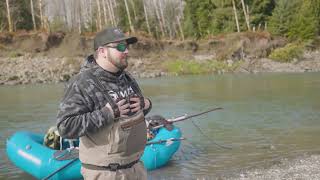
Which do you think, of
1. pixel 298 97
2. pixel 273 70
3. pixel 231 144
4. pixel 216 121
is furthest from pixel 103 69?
pixel 273 70

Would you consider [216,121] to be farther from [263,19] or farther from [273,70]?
[263,19]

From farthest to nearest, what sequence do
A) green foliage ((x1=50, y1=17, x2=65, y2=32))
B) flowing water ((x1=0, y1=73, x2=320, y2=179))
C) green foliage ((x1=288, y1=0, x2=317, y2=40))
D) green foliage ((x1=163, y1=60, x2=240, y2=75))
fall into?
green foliage ((x1=50, y1=17, x2=65, y2=32)) → green foliage ((x1=288, y1=0, x2=317, y2=40)) → green foliage ((x1=163, y1=60, x2=240, y2=75)) → flowing water ((x1=0, y1=73, x2=320, y2=179))

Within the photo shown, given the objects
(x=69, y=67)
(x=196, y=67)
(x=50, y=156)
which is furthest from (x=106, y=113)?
(x=196, y=67)

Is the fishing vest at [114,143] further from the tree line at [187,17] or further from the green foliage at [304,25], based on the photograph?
the green foliage at [304,25]

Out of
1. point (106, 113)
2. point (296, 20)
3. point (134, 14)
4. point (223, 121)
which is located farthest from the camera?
point (134, 14)

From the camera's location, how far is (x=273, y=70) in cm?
3809

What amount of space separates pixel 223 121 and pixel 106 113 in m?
11.5

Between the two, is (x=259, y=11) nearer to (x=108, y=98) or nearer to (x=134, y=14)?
(x=134, y=14)

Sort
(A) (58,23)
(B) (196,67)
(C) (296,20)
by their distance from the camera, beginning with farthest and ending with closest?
1. (A) (58,23)
2. (C) (296,20)
3. (B) (196,67)

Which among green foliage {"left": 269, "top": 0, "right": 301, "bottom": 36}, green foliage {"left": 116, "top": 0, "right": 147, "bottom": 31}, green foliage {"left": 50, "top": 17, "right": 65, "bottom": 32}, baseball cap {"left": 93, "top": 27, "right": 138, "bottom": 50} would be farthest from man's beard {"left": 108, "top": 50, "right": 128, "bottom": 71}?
green foliage {"left": 50, "top": 17, "right": 65, "bottom": 32}

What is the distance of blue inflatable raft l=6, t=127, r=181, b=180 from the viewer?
7.55 meters

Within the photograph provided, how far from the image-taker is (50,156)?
7.58m

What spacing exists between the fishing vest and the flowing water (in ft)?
16.6

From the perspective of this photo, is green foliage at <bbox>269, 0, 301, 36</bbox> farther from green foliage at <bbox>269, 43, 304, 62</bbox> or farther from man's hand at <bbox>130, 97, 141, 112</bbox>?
man's hand at <bbox>130, 97, 141, 112</bbox>
